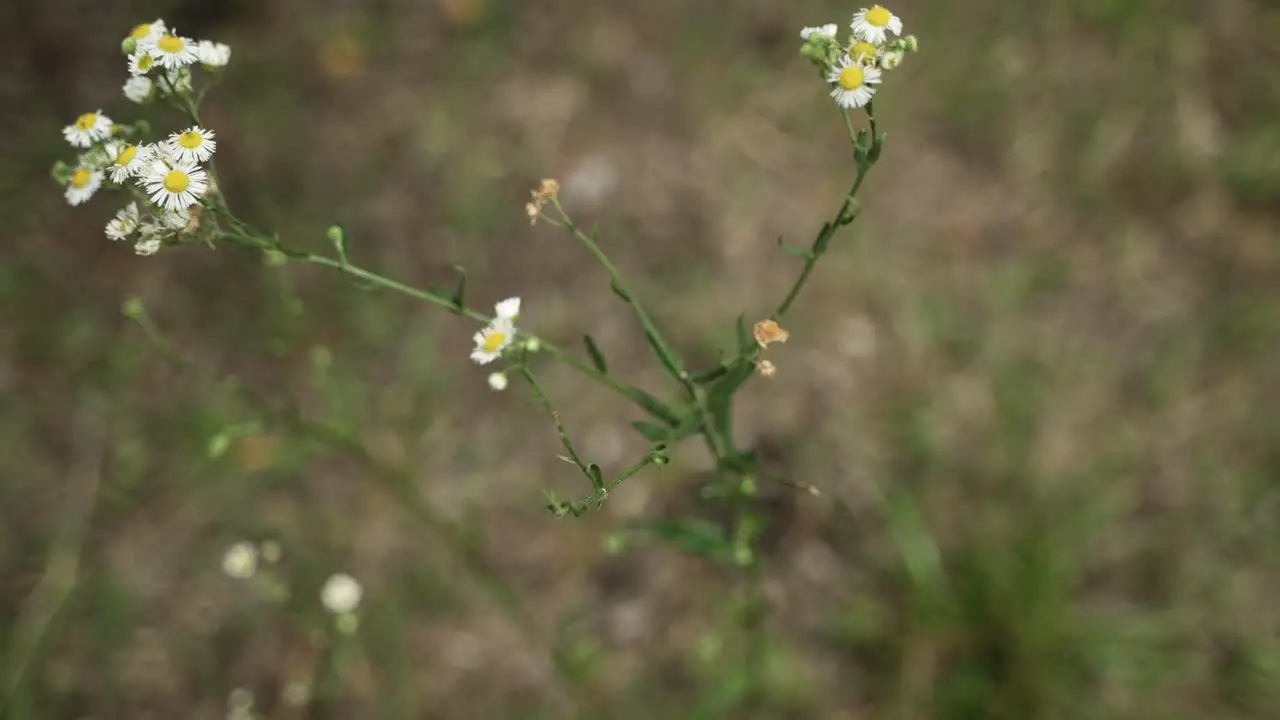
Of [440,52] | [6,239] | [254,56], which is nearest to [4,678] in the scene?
[6,239]

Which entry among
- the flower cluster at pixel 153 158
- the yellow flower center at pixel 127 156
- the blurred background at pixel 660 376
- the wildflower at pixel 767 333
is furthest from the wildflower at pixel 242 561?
the wildflower at pixel 767 333

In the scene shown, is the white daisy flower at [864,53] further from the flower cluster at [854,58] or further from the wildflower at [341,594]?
the wildflower at [341,594]

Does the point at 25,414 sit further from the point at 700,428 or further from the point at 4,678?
the point at 700,428

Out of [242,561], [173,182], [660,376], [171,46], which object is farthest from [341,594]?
[171,46]

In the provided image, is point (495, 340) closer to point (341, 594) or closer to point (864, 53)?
point (864, 53)

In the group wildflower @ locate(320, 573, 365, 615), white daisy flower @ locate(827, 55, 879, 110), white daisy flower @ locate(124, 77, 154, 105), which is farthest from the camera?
wildflower @ locate(320, 573, 365, 615)

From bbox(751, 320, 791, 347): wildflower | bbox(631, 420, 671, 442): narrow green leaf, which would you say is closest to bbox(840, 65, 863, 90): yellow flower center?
bbox(751, 320, 791, 347): wildflower

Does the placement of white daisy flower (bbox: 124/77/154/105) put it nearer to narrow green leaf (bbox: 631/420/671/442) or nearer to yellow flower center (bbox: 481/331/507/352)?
yellow flower center (bbox: 481/331/507/352)
